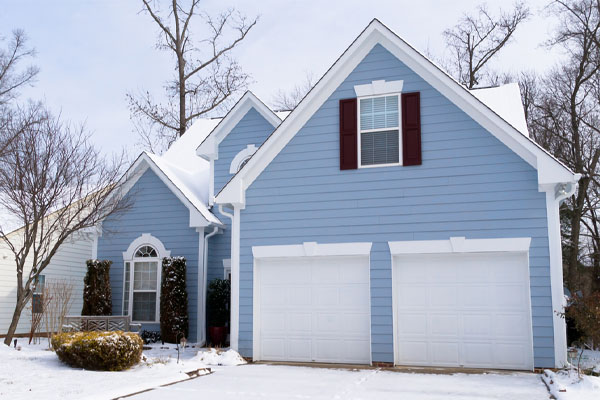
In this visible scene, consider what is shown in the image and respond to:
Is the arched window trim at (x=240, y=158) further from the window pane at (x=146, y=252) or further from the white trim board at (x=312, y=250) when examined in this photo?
the white trim board at (x=312, y=250)

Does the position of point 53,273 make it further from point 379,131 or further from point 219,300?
point 379,131

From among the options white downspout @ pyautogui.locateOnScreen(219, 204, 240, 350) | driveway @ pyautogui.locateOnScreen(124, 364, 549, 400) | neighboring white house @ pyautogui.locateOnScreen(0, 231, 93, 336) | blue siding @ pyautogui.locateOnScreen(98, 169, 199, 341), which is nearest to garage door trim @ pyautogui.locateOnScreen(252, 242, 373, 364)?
white downspout @ pyautogui.locateOnScreen(219, 204, 240, 350)

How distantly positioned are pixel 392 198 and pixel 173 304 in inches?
254

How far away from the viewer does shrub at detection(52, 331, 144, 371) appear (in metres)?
10.1

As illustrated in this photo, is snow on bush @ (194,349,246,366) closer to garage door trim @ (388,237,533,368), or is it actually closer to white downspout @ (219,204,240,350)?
white downspout @ (219,204,240,350)

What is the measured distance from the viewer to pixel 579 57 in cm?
2067

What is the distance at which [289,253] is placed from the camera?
1214cm

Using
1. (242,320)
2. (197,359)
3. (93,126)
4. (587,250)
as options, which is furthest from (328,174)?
(587,250)

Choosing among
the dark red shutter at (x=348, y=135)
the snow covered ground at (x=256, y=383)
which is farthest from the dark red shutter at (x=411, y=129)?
the snow covered ground at (x=256, y=383)

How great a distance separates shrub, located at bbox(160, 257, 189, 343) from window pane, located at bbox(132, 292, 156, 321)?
869mm

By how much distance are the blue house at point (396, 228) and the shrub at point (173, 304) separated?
3000 mm

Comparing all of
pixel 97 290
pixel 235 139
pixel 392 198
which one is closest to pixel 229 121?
pixel 235 139

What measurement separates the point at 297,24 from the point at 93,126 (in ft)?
18.3

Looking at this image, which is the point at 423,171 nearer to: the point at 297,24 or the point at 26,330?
the point at 297,24
